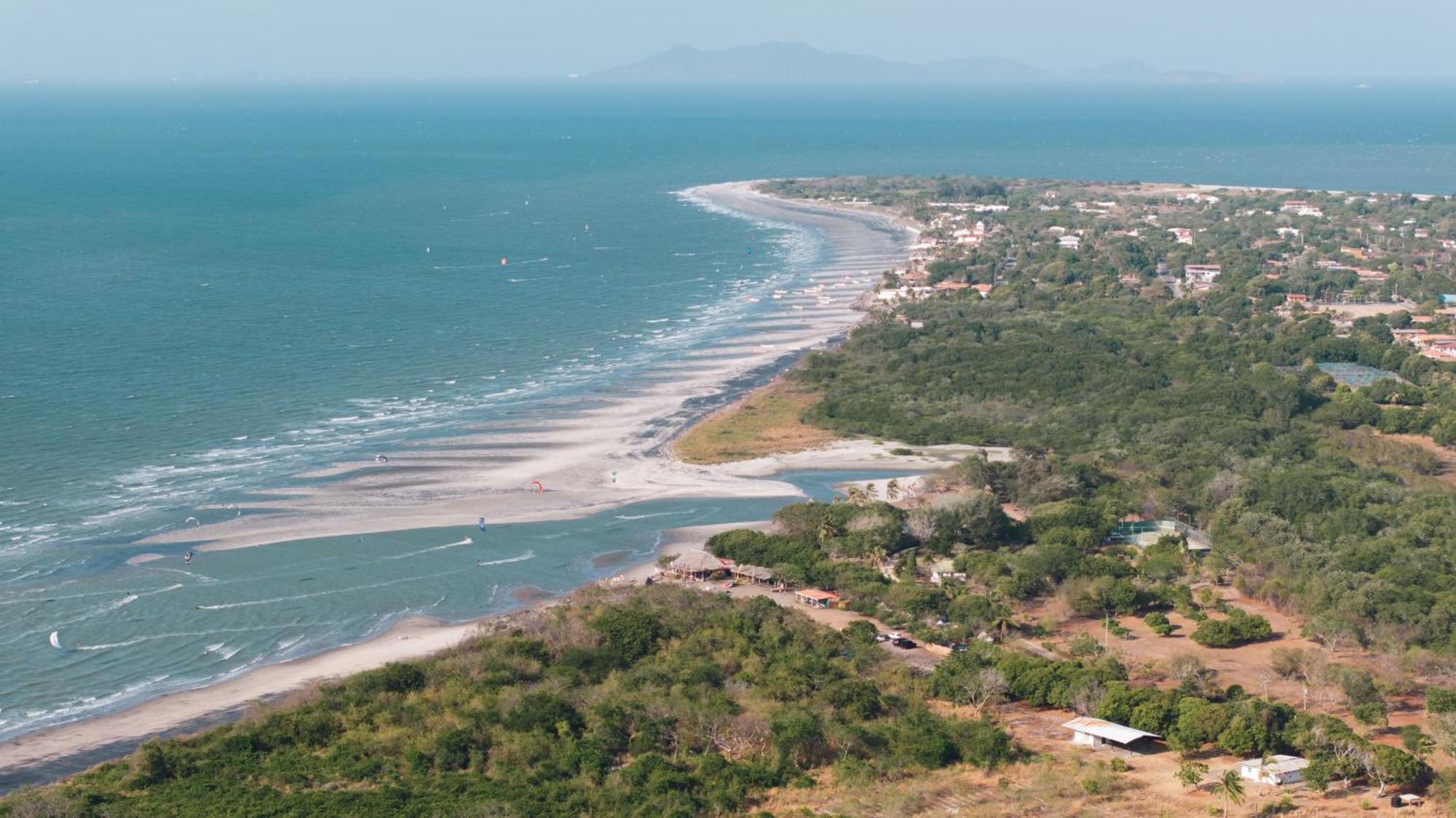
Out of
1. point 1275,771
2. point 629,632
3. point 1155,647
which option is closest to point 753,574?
point 629,632

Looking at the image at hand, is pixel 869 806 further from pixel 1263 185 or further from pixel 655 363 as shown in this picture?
pixel 1263 185

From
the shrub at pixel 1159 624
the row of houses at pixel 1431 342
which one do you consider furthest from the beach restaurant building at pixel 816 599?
the row of houses at pixel 1431 342

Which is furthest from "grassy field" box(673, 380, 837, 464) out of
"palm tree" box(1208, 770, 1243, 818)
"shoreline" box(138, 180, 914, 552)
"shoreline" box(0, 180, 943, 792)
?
"palm tree" box(1208, 770, 1243, 818)

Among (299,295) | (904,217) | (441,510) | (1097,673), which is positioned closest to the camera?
(1097,673)

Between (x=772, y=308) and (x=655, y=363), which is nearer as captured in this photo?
(x=655, y=363)

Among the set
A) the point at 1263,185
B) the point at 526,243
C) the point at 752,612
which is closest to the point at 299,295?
the point at 526,243

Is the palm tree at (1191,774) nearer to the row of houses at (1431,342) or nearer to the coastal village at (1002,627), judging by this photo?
the coastal village at (1002,627)

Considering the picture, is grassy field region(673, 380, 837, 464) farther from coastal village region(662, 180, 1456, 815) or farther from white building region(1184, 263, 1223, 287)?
white building region(1184, 263, 1223, 287)
